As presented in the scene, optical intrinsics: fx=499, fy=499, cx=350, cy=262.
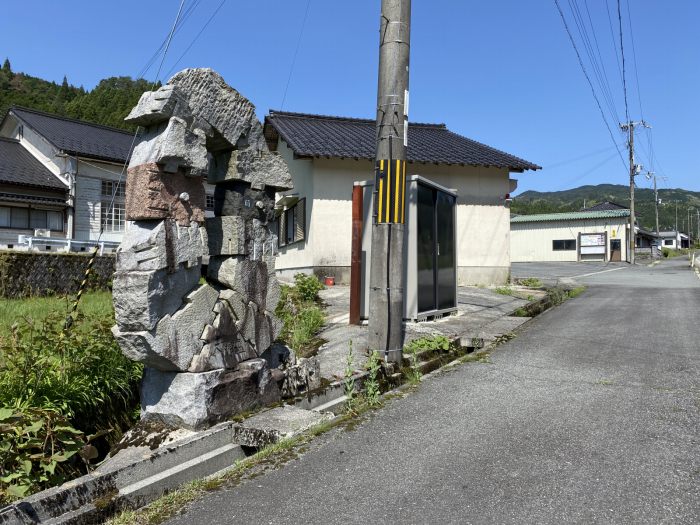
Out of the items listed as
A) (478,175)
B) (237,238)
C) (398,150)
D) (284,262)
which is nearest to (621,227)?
→ (478,175)

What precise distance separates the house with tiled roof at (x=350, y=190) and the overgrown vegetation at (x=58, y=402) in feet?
27.8

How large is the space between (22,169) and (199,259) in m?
19.8

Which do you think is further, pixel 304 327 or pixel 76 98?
pixel 76 98

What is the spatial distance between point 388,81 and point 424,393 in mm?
3170

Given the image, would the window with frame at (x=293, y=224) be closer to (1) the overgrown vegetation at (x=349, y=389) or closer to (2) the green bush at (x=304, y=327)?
(2) the green bush at (x=304, y=327)

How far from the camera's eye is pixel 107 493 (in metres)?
2.51

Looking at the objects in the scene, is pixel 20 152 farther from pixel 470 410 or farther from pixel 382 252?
pixel 470 410

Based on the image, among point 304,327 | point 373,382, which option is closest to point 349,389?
point 373,382

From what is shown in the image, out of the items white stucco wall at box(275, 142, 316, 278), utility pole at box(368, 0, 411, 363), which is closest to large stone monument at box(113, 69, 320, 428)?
utility pole at box(368, 0, 411, 363)

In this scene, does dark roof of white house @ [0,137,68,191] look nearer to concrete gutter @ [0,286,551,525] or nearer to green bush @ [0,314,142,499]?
green bush @ [0,314,142,499]

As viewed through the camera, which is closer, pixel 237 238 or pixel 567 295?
pixel 237 238

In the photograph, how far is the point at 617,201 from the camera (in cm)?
10225

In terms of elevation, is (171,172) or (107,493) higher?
(171,172)

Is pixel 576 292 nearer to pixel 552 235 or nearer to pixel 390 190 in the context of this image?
pixel 390 190
